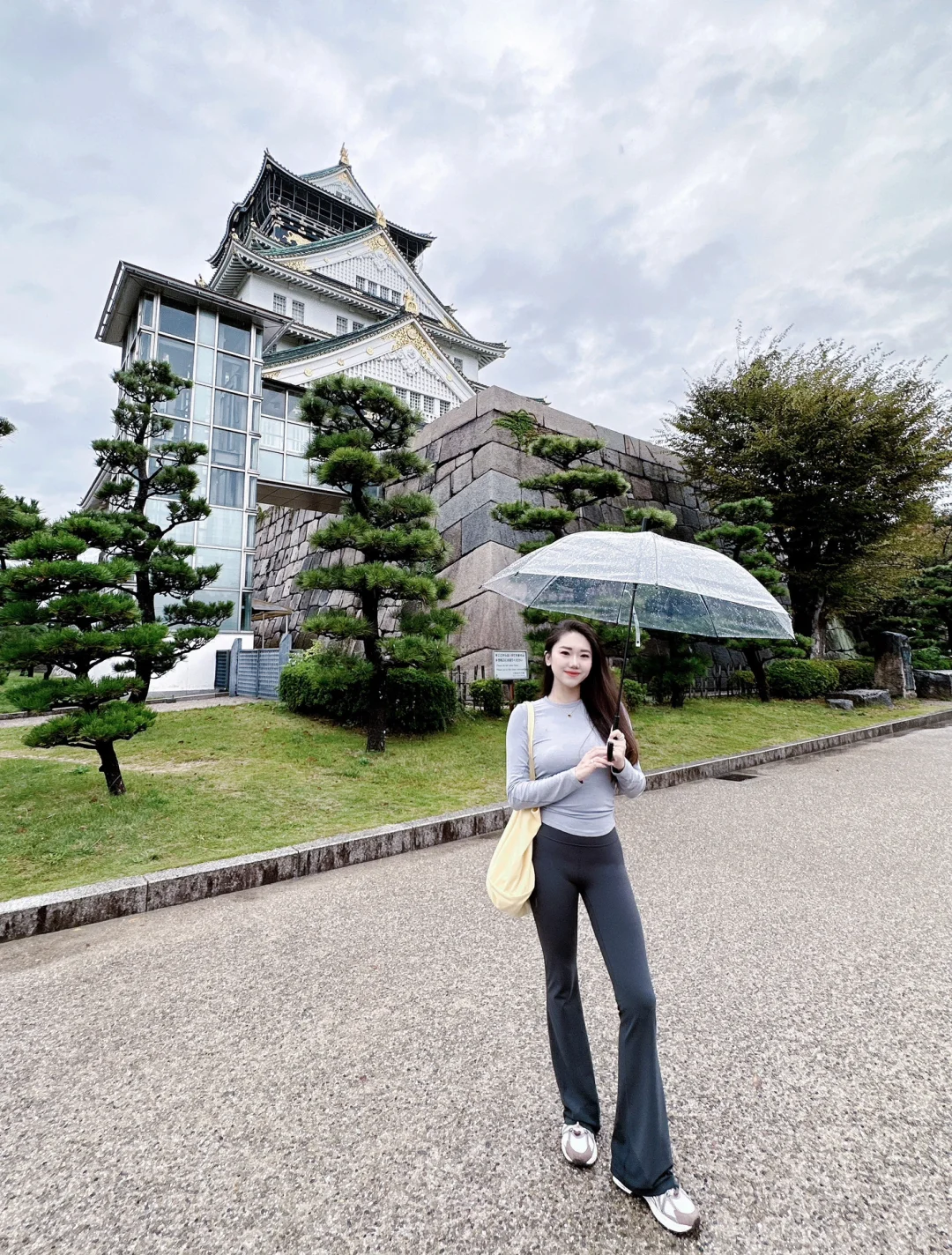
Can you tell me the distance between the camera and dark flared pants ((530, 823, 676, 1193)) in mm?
1505

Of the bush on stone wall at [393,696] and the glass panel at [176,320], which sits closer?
the bush on stone wall at [393,696]

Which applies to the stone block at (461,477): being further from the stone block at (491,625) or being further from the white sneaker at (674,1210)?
the white sneaker at (674,1210)

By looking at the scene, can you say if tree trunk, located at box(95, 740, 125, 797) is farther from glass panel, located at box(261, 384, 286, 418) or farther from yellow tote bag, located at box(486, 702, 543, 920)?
glass panel, located at box(261, 384, 286, 418)

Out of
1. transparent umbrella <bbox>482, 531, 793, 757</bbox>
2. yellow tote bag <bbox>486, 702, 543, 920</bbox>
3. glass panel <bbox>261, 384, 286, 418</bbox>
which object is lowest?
yellow tote bag <bbox>486, 702, 543, 920</bbox>

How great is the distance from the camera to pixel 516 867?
5.68ft

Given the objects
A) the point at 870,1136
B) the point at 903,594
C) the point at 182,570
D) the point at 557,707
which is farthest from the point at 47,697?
the point at 903,594

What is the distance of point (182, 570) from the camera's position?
302 inches

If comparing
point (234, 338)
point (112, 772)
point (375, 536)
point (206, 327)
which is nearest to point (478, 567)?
point (375, 536)

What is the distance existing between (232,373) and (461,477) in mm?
8403

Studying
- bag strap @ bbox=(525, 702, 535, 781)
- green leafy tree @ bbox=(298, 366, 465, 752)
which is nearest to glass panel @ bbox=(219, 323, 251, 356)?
green leafy tree @ bbox=(298, 366, 465, 752)

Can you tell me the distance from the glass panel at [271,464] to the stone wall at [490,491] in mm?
1722

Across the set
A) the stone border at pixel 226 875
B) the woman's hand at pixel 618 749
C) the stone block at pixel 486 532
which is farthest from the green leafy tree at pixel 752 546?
the woman's hand at pixel 618 749

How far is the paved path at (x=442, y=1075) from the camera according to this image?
1.47 meters

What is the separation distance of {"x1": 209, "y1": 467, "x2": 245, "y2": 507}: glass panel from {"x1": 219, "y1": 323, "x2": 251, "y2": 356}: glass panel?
369 centimetres
